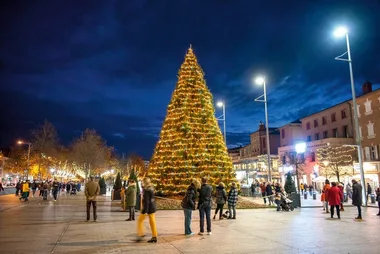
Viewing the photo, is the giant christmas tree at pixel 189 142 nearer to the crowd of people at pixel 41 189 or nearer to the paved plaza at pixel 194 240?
the paved plaza at pixel 194 240

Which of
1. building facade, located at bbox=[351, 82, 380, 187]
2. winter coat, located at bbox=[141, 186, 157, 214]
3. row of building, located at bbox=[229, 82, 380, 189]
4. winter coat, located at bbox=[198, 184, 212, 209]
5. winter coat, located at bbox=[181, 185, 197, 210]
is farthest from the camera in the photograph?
row of building, located at bbox=[229, 82, 380, 189]

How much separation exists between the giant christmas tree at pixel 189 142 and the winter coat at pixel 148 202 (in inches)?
530

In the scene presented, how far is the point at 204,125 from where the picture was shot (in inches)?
989

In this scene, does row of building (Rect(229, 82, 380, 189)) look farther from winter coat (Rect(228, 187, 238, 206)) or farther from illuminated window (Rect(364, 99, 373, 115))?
winter coat (Rect(228, 187, 238, 206))

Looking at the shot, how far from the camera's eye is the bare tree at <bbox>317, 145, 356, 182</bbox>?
1592 inches

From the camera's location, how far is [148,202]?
33.3 feet

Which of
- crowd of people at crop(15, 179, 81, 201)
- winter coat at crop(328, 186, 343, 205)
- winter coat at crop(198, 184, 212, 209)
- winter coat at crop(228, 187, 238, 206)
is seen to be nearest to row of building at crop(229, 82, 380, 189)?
crowd of people at crop(15, 179, 81, 201)

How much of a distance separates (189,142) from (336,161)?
78.9ft

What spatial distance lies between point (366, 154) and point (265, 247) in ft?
127

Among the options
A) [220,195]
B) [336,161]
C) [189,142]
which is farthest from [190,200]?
[336,161]

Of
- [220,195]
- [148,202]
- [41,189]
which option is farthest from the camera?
[41,189]

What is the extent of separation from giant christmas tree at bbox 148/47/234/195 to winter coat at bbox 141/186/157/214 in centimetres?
1347

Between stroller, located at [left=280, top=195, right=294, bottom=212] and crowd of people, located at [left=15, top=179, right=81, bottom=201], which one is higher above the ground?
crowd of people, located at [left=15, top=179, right=81, bottom=201]

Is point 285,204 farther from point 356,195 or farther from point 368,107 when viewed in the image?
point 368,107
